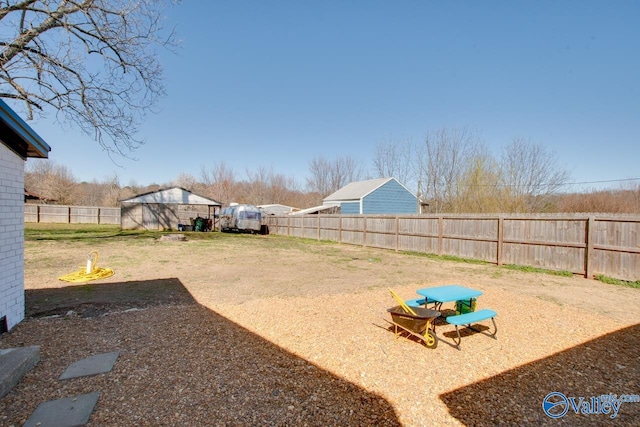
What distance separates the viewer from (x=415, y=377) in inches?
127

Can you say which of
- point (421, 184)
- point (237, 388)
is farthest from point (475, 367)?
point (421, 184)

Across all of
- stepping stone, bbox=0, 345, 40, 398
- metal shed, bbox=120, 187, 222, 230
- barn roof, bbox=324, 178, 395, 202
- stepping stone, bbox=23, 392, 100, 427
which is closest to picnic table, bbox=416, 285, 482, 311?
stepping stone, bbox=23, 392, 100, 427

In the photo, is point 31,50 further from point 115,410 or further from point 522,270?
point 522,270

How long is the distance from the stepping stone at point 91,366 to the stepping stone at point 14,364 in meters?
0.36

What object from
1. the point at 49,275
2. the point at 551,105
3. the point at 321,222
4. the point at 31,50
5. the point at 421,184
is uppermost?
the point at 551,105

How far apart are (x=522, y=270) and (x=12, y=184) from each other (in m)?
12.5

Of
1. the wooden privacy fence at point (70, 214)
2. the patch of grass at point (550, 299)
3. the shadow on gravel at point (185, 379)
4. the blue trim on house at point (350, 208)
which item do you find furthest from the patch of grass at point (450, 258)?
the wooden privacy fence at point (70, 214)

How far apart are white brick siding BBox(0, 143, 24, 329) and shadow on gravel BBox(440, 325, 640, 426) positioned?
5750 millimetres

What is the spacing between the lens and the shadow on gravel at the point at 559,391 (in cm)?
257

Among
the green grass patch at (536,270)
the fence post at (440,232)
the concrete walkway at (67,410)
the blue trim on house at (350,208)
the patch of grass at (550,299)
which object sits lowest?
the concrete walkway at (67,410)

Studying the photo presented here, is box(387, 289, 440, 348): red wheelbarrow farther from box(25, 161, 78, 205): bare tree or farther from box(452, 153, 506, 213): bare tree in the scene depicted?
box(25, 161, 78, 205): bare tree

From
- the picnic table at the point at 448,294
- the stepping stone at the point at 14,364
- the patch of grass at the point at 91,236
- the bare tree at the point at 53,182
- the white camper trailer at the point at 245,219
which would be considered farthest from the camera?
the bare tree at the point at 53,182

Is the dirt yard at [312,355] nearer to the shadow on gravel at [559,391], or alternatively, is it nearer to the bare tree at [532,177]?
the shadow on gravel at [559,391]

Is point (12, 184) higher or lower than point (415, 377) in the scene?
higher
